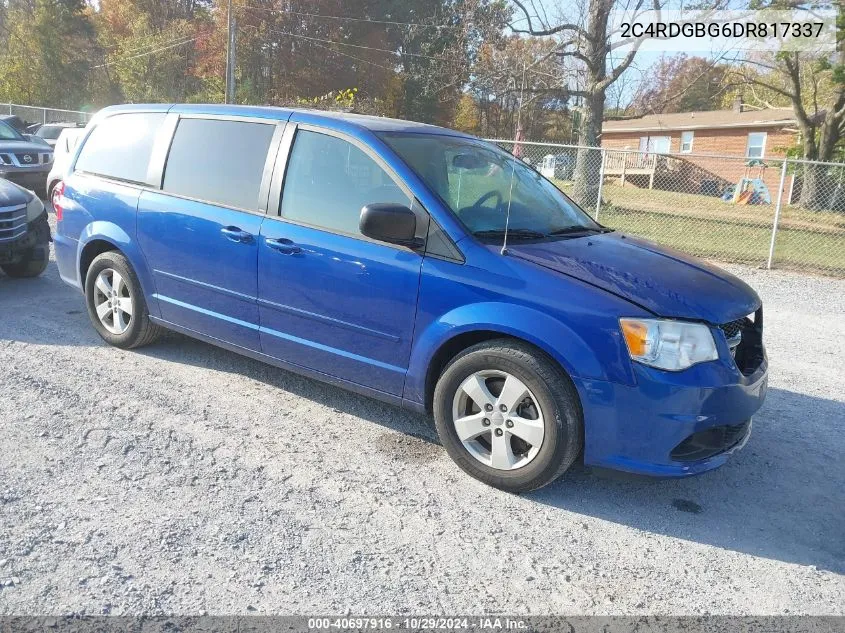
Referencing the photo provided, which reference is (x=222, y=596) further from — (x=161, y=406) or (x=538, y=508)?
(x=161, y=406)

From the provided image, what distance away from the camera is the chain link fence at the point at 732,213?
39.6 feet

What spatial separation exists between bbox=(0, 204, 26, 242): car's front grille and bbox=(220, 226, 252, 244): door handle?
3.70 metres

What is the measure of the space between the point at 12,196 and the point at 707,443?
6.85 m

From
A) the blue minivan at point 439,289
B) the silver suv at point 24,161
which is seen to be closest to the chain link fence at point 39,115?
the silver suv at point 24,161

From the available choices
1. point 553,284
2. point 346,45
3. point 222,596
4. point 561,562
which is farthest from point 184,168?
point 346,45

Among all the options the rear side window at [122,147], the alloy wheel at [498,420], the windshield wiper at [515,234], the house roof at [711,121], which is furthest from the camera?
the house roof at [711,121]

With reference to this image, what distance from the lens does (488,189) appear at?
14.2ft

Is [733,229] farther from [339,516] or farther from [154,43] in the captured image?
[154,43]

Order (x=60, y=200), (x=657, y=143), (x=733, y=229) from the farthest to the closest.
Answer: (x=657, y=143), (x=733, y=229), (x=60, y=200)

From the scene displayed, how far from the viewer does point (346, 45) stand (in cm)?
4272

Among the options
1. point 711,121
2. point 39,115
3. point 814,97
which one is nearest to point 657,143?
point 711,121

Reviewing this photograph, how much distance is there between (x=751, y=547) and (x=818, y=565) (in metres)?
0.28

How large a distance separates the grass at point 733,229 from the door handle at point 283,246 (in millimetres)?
9460

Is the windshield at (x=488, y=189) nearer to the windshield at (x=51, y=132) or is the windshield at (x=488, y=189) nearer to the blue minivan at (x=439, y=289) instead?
the blue minivan at (x=439, y=289)
